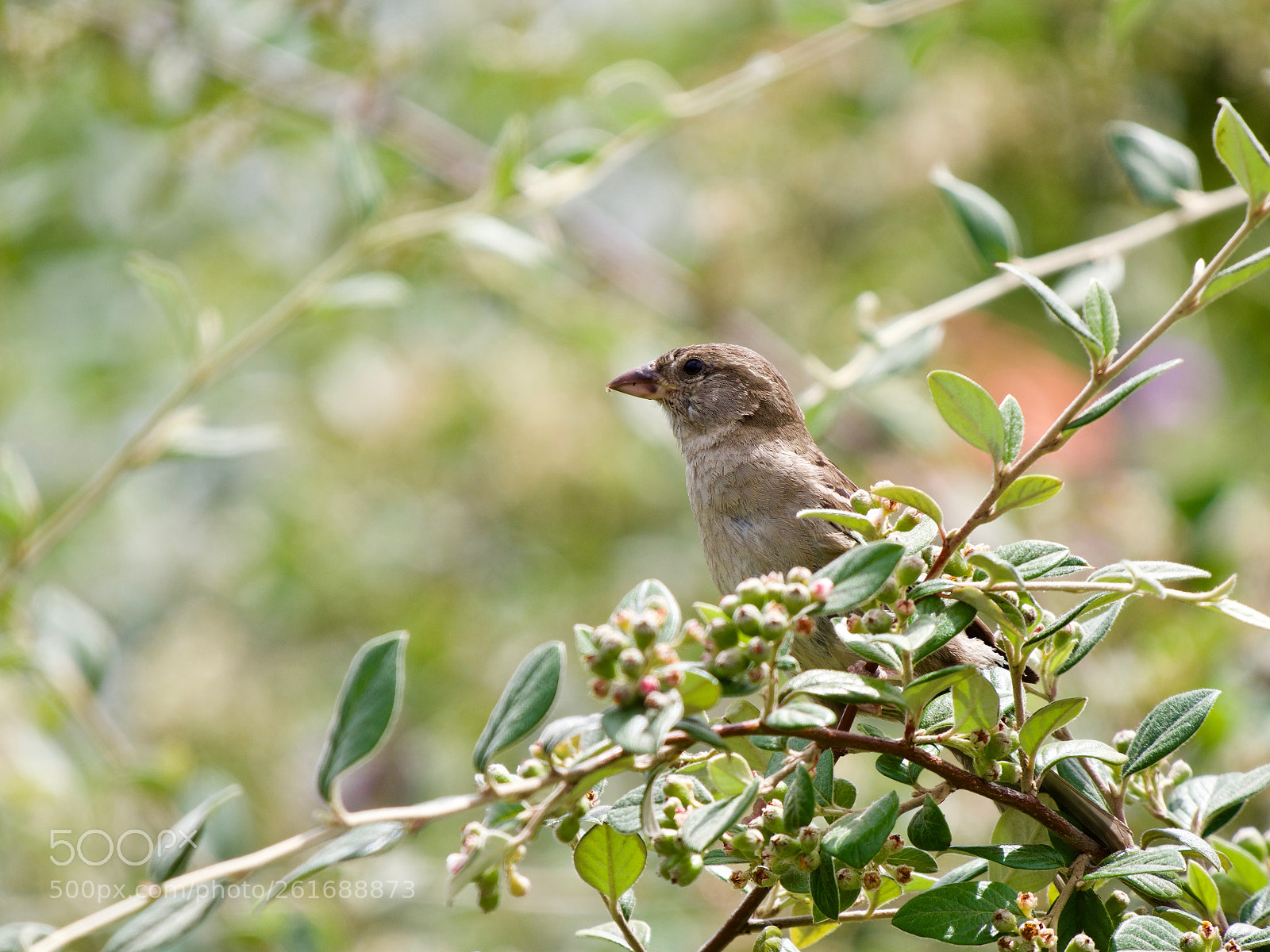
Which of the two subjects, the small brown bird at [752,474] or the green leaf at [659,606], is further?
the small brown bird at [752,474]

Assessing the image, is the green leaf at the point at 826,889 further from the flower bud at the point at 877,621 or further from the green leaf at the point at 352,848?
the green leaf at the point at 352,848

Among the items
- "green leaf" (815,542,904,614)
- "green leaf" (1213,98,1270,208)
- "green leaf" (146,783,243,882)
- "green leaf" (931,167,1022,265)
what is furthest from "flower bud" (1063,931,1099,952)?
"green leaf" (931,167,1022,265)

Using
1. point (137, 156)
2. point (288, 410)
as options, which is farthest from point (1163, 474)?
point (137, 156)

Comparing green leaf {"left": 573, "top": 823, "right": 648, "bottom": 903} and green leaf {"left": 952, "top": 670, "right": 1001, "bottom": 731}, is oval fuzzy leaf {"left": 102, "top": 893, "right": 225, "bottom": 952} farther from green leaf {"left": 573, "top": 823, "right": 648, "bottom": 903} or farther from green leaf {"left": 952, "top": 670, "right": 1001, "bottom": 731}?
green leaf {"left": 952, "top": 670, "right": 1001, "bottom": 731}

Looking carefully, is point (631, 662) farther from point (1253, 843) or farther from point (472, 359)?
point (472, 359)

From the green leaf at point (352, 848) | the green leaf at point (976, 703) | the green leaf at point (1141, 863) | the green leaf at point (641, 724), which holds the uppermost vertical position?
the green leaf at point (641, 724)

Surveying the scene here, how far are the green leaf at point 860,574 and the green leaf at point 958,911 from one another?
1.40 feet

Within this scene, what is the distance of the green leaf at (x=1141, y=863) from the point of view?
4.77 ft

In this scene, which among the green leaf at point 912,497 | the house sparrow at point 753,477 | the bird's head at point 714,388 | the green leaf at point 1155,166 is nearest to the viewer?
the green leaf at point 912,497

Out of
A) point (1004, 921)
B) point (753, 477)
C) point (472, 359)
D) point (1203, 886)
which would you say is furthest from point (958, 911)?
point (472, 359)

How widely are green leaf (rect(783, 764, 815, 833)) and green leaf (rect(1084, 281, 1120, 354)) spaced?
670mm

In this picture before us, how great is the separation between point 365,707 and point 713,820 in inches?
21.0

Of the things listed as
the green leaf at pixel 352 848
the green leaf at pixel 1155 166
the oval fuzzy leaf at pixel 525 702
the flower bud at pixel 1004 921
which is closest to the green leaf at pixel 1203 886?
the flower bud at pixel 1004 921

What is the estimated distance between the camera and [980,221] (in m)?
2.63
